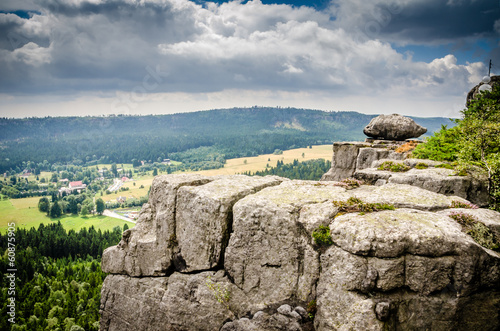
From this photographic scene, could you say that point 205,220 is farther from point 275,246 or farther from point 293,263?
point 293,263

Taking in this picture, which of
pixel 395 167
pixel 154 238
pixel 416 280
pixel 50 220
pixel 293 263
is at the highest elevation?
pixel 395 167

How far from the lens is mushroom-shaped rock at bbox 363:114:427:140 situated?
3684 cm

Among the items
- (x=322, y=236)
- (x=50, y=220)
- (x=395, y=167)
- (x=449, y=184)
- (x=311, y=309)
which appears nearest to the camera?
(x=322, y=236)

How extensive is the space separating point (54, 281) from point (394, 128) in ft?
311

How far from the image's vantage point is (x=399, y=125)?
37.0 metres

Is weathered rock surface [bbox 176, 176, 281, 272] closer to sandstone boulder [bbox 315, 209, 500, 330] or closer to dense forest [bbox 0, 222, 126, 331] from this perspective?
sandstone boulder [bbox 315, 209, 500, 330]

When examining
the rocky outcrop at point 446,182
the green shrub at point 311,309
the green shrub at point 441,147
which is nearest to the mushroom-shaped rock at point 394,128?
the green shrub at point 441,147

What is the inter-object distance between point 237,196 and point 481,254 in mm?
11642

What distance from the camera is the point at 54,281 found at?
86.8 meters

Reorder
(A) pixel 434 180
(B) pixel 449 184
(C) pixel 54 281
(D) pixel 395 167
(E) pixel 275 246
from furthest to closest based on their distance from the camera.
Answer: (C) pixel 54 281, (D) pixel 395 167, (A) pixel 434 180, (B) pixel 449 184, (E) pixel 275 246

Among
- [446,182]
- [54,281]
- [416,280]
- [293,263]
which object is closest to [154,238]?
[293,263]

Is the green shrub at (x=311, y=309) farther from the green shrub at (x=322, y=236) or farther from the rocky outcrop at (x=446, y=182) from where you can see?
the rocky outcrop at (x=446, y=182)

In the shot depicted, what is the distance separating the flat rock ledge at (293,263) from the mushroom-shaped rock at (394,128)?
21.5 m

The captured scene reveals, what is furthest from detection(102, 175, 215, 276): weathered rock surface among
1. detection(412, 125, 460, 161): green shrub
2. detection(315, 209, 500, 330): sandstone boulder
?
detection(412, 125, 460, 161): green shrub
